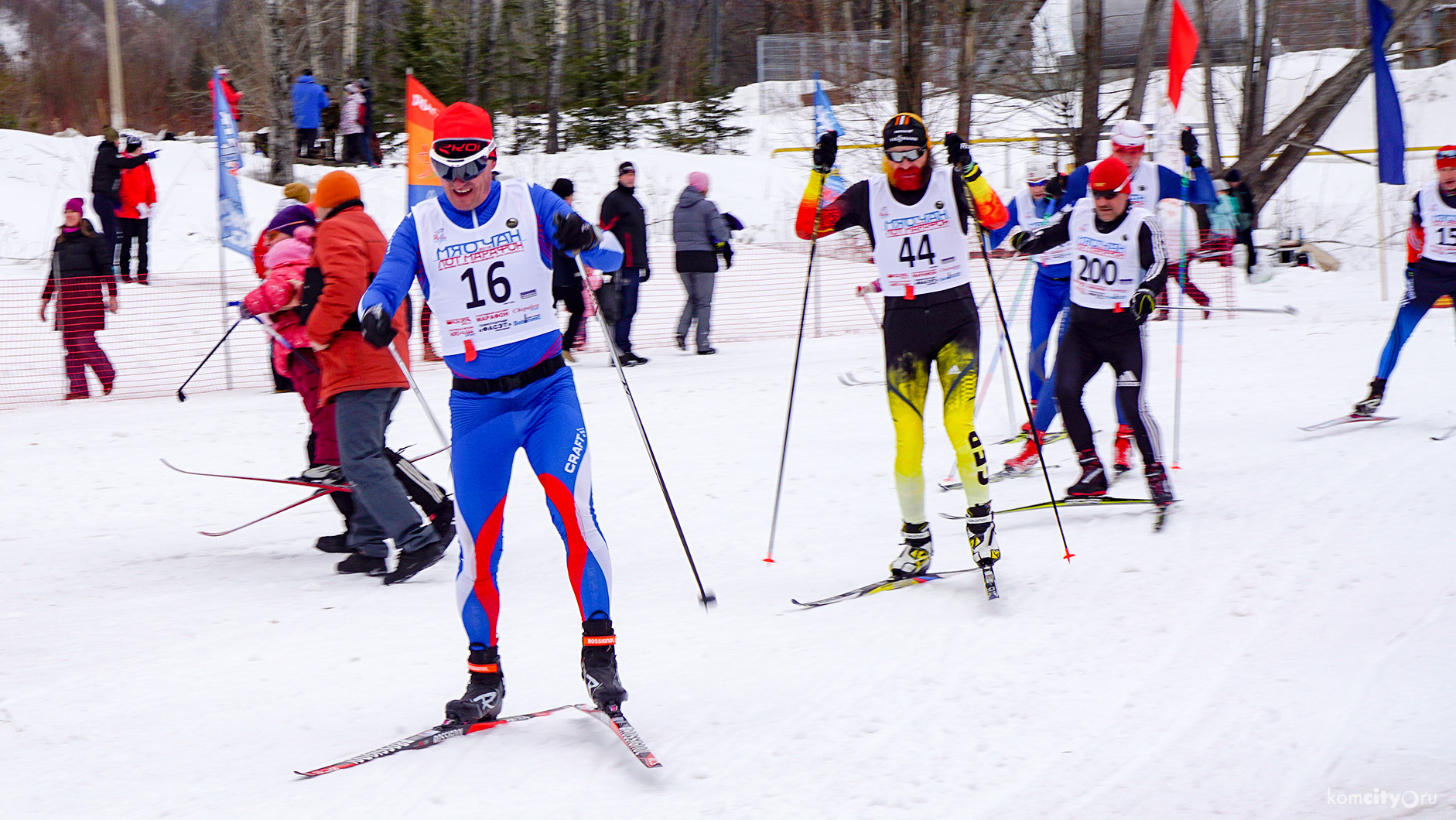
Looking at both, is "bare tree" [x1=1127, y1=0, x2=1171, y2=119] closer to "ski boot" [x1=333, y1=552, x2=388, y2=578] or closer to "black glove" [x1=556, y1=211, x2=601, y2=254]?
"ski boot" [x1=333, y1=552, x2=388, y2=578]

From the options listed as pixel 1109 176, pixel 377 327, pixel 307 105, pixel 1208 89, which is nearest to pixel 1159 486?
pixel 1109 176

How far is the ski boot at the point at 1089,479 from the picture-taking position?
671 centimetres

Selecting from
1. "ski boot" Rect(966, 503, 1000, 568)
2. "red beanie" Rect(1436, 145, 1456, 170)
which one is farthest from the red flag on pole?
"ski boot" Rect(966, 503, 1000, 568)

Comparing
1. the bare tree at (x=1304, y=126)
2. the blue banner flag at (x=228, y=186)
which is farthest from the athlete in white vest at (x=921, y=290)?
the bare tree at (x=1304, y=126)

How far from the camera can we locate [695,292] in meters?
12.8

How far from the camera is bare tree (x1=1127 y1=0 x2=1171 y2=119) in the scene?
18.5 meters

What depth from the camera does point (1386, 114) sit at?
35.8ft

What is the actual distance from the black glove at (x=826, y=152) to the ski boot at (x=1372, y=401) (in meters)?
5.22

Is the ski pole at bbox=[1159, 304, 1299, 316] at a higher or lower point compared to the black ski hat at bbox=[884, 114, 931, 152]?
lower

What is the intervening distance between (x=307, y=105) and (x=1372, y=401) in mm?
18554

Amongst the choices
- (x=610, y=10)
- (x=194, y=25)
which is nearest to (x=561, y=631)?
(x=610, y=10)

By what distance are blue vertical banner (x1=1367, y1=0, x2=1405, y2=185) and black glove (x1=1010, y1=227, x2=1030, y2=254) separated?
5801 millimetres

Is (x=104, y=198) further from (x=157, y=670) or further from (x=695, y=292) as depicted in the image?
(x=157, y=670)

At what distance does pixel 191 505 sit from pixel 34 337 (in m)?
7.29
